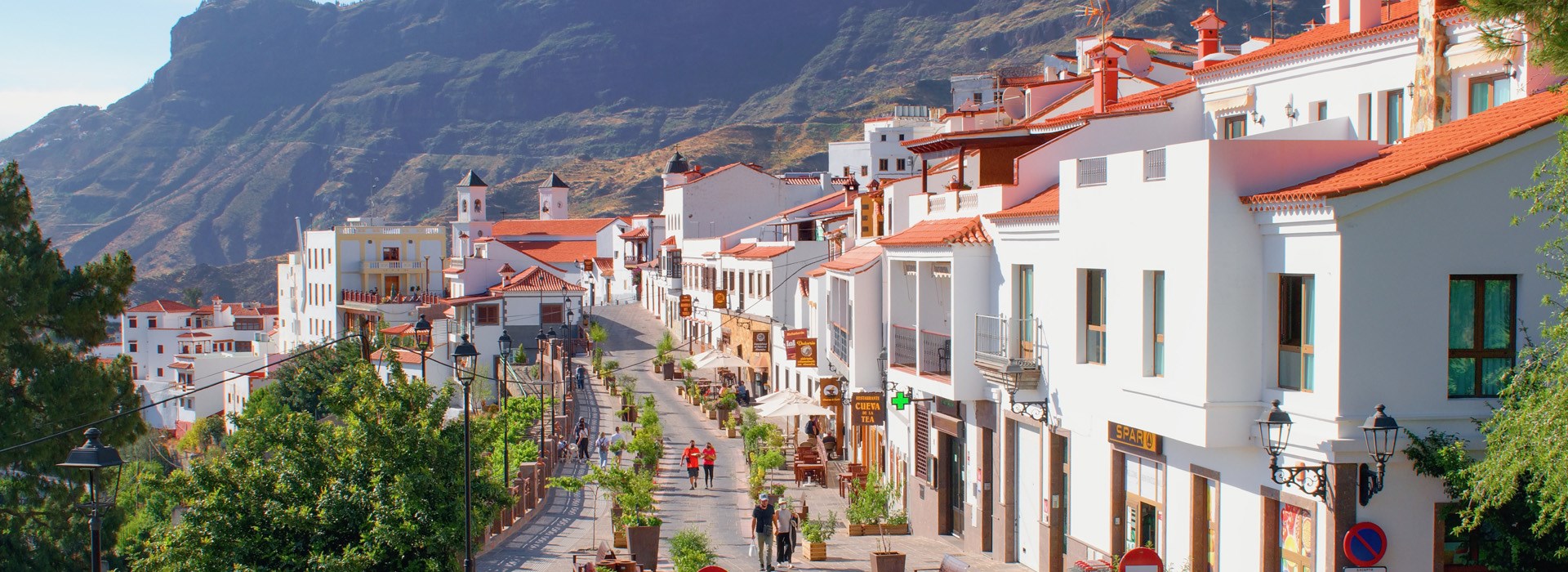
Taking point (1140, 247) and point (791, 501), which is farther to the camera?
point (791, 501)

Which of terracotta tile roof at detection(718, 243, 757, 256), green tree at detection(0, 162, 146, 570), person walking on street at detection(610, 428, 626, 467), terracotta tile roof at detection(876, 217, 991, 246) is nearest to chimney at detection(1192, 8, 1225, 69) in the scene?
terracotta tile roof at detection(876, 217, 991, 246)

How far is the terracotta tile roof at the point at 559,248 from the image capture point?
9975cm

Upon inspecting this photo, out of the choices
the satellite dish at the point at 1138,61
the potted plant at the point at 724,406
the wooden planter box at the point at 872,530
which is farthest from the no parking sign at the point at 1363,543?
the potted plant at the point at 724,406

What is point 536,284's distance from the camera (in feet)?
229

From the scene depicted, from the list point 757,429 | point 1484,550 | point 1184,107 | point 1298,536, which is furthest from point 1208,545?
point 757,429

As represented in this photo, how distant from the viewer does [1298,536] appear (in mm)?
14781

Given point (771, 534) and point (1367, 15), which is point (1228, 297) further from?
point (771, 534)

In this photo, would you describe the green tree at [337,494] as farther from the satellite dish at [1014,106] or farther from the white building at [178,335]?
the white building at [178,335]

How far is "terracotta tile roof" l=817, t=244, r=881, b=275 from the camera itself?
90.9 feet

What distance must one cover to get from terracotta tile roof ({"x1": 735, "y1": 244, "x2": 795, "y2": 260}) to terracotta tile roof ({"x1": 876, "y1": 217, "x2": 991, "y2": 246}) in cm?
2498

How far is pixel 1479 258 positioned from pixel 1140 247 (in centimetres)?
387

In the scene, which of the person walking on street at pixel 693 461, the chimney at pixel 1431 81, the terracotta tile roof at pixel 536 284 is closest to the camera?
the chimney at pixel 1431 81

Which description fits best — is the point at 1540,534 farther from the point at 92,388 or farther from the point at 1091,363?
the point at 92,388

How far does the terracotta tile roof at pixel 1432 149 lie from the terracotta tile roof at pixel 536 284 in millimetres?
56710
